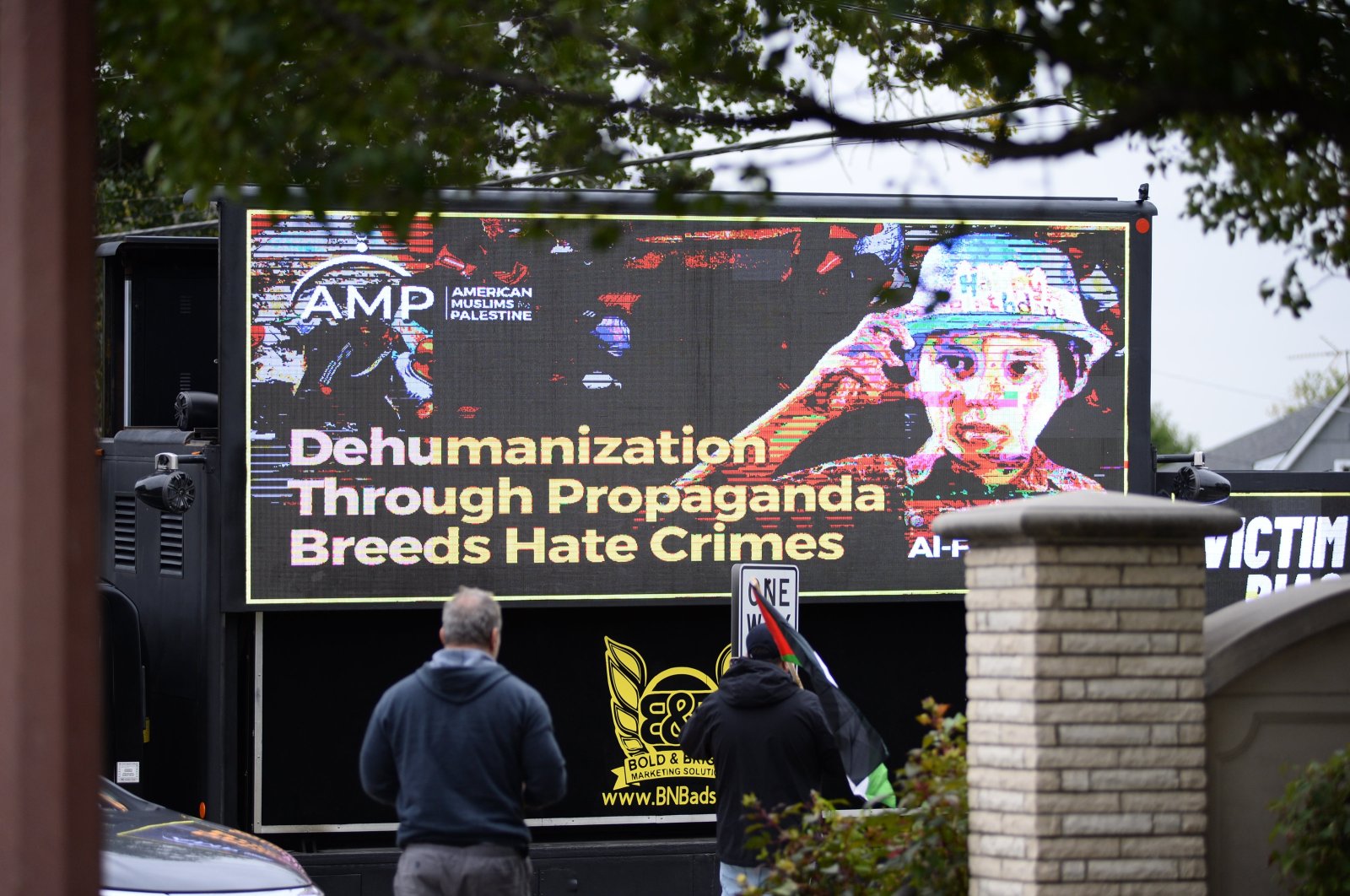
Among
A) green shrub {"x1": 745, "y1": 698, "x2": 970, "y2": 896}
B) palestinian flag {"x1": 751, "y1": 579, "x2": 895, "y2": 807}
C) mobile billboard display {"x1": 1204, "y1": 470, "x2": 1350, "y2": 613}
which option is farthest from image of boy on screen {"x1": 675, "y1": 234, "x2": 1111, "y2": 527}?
green shrub {"x1": 745, "y1": 698, "x2": 970, "y2": 896}

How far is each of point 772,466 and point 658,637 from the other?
119 centimetres

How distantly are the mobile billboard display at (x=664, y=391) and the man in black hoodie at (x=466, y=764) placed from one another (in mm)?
3454

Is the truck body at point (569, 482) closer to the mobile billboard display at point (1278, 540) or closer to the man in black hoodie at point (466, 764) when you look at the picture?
the mobile billboard display at point (1278, 540)

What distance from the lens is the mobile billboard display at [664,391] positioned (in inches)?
376

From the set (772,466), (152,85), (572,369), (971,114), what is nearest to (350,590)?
(572,369)

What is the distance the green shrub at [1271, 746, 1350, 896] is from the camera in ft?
17.5

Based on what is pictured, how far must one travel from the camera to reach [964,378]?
10070 millimetres

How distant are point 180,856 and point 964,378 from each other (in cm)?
518

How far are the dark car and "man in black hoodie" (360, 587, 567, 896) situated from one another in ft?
4.19

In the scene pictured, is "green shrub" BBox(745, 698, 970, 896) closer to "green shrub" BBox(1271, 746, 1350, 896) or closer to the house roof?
"green shrub" BBox(1271, 746, 1350, 896)

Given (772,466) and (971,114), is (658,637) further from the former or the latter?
(971,114)

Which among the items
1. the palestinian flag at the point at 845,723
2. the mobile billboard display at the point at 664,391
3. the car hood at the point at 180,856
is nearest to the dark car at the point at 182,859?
the car hood at the point at 180,856

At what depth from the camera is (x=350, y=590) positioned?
375 inches

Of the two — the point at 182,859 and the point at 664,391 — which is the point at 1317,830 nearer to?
the point at 182,859
